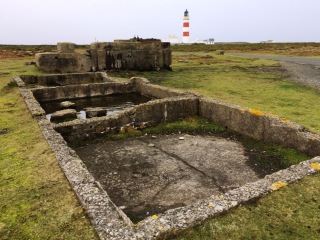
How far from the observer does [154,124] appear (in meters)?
10.3

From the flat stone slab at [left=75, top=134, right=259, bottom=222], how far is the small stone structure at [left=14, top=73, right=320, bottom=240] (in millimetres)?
Answer: 787

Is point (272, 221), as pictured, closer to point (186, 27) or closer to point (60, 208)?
point (60, 208)

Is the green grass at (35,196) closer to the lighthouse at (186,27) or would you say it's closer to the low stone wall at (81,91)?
the low stone wall at (81,91)

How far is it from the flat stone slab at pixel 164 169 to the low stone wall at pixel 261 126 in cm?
72

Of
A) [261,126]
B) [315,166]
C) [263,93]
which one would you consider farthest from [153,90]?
[315,166]

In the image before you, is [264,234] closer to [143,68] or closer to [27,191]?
[27,191]

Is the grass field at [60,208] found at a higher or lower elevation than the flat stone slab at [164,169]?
higher

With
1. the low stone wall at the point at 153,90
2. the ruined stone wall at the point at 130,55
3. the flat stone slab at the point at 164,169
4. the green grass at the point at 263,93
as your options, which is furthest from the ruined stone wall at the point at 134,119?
the ruined stone wall at the point at 130,55

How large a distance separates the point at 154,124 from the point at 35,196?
19.8ft

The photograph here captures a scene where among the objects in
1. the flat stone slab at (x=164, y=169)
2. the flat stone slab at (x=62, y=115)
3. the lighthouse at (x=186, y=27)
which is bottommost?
the flat stone slab at (x=164, y=169)

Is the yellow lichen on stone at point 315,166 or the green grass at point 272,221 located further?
the yellow lichen on stone at point 315,166

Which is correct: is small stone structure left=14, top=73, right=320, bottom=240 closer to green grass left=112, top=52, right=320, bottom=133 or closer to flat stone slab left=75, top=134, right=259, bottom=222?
flat stone slab left=75, top=134, right=259, bottom=222

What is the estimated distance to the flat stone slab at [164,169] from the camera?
18.6 feet

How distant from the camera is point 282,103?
38.0 ft
